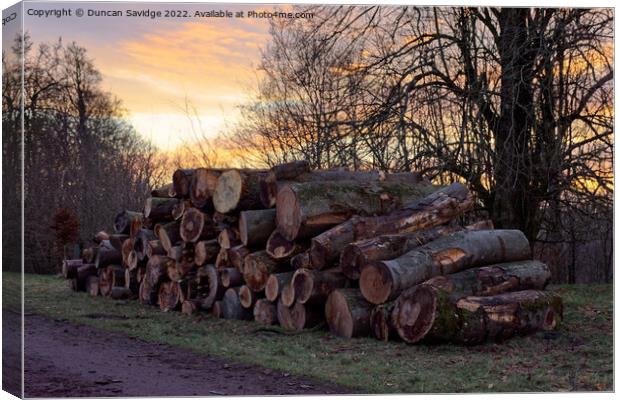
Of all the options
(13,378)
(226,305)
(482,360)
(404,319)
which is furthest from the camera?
(226,305)

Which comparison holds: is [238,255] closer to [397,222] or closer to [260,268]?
[260,268]

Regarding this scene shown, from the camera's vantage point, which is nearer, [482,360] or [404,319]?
[482,360]

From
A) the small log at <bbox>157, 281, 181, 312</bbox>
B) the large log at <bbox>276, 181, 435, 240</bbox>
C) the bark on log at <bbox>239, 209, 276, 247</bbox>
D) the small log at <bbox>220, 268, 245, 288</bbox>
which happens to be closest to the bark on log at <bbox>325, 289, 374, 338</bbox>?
the large log at <bbox>276, 181, 435, 240</bbox>

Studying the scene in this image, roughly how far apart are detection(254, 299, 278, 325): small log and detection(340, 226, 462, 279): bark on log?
1.23 m

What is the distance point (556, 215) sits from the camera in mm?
13367

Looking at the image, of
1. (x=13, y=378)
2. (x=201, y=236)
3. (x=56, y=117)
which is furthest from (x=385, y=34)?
(x=13, y=378)

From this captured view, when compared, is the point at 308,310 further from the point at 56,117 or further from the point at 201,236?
the point at 56,117

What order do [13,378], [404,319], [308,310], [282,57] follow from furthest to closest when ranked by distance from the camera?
[282,57]
[308,310]
[404,319]
[13,378]

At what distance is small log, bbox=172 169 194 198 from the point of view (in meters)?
12.2

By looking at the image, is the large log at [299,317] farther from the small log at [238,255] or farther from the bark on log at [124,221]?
the bark on log at [124,221]

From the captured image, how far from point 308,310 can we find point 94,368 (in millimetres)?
2748

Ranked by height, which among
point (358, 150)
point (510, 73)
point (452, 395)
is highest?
point (510, 73)

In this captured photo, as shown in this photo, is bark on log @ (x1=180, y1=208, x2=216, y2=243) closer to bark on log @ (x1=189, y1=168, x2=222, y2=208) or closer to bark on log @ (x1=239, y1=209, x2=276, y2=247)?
bark on log @ (x1=189, y1=168, x2=222, y2=208)

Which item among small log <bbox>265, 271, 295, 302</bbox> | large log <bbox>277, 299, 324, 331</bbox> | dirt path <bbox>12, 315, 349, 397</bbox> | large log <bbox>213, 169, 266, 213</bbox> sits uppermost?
A: large log <bbox>213, 169, 266, 213</bbox>
